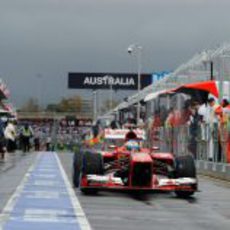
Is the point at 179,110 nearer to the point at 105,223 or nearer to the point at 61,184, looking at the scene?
the point at 61,184

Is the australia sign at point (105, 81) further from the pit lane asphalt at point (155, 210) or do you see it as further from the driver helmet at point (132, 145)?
the driver helmet at point (132, 145)

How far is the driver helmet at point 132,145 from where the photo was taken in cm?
1640

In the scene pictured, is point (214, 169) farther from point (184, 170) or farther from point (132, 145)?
point (184, 170)

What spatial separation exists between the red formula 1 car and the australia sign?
85.9 m

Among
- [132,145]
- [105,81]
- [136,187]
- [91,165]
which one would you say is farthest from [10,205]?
[105,81]

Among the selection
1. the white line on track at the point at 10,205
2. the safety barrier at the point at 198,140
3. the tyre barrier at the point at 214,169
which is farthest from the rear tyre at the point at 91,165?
the safety barrier at the point at 198,140

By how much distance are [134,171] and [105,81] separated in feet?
297

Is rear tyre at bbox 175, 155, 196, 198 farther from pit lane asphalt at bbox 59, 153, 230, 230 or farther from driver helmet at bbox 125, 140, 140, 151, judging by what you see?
driver helmet at bbox 125, 140, 140, 151

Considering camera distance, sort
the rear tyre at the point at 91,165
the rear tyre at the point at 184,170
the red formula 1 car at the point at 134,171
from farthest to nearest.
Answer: the rear tyre at the point at 184,170 → the rear tyre at the point at 91,165 → the red formula 1 car at the point at 134,171

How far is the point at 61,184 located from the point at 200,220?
6764 millimetres

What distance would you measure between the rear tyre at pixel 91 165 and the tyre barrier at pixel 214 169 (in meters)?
6.84

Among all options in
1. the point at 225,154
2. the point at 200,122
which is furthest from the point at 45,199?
the point at 200,122

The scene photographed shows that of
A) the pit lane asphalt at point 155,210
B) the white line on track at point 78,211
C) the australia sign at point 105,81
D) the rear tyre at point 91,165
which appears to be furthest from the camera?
the australia sign at point 105,81

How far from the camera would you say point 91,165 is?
15492mm
